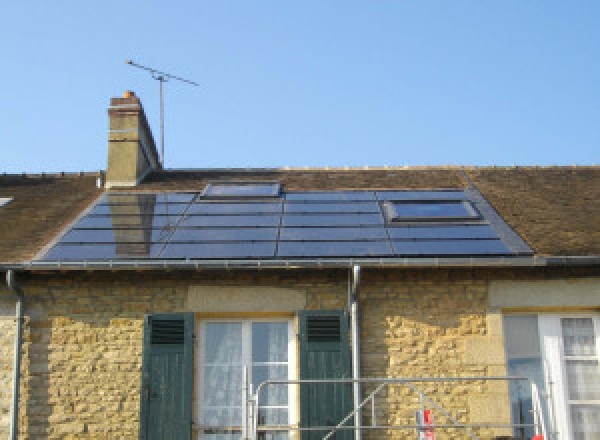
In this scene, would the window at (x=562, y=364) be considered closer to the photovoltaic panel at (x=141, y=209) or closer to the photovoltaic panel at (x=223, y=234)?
the photovoltaic panel at (x=223, y=234)

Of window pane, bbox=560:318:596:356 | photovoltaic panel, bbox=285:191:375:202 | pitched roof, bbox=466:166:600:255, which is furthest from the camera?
photovoltaic panel, bbox=285:191:375:202

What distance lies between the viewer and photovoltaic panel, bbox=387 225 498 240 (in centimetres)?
997

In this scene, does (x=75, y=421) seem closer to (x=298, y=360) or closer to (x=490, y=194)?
(x=298, y=360)

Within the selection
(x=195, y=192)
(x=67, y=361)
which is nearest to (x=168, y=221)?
(x=195, y=192)

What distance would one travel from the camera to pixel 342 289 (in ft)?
30.8

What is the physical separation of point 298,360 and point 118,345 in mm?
2053

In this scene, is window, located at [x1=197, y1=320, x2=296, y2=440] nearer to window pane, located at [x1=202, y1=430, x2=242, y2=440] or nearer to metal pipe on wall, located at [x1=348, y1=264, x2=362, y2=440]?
window pane, located at [x1=202, y1=430, x2=242, y2=440]

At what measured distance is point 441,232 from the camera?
10.1 meters

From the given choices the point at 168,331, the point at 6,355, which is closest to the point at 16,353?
the point at 6,355

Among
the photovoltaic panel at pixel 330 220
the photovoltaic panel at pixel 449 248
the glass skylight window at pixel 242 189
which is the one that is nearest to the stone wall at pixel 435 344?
the photovoltaic panel at pixel 449 248

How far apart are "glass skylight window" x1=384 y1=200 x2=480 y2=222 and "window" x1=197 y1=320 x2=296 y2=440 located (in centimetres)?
239

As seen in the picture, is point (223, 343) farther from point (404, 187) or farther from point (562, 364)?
point (404, 187)

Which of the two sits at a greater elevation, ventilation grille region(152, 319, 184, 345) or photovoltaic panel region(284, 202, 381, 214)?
photovoltaic panel region(284, 202, 381, 214)

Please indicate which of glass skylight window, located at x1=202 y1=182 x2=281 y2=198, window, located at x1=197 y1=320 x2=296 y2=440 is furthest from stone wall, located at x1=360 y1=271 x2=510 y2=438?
glass skylight window, located at x1=202 y1=182 x2=281 y2=198
